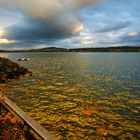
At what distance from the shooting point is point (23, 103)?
56.4 feet

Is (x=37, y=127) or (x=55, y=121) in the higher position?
(x=37, y=127)

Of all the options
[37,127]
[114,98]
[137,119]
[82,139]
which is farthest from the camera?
[114,98]

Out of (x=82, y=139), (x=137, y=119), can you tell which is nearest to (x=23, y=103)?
(x=82, y=139)

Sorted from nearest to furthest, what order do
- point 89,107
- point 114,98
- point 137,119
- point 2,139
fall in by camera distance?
point 2,139 → point 137,119 → point 89,107 → point 114,98

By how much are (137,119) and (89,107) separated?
3915 millimetres

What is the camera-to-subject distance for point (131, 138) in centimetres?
1086

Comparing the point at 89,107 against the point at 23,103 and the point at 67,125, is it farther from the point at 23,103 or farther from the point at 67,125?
the point at 23,103

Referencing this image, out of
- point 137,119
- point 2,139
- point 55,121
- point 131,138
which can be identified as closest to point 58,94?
point 55,121

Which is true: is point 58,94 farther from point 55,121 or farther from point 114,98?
point 55,121

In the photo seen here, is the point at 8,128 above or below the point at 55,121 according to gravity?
above

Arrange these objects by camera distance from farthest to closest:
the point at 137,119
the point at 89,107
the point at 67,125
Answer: the point at 89,107, the point at 137,119, the point at 67,125

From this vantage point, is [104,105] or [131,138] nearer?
[131,138]

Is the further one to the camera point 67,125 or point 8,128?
point 67,125

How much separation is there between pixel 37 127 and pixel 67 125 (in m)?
3.50
